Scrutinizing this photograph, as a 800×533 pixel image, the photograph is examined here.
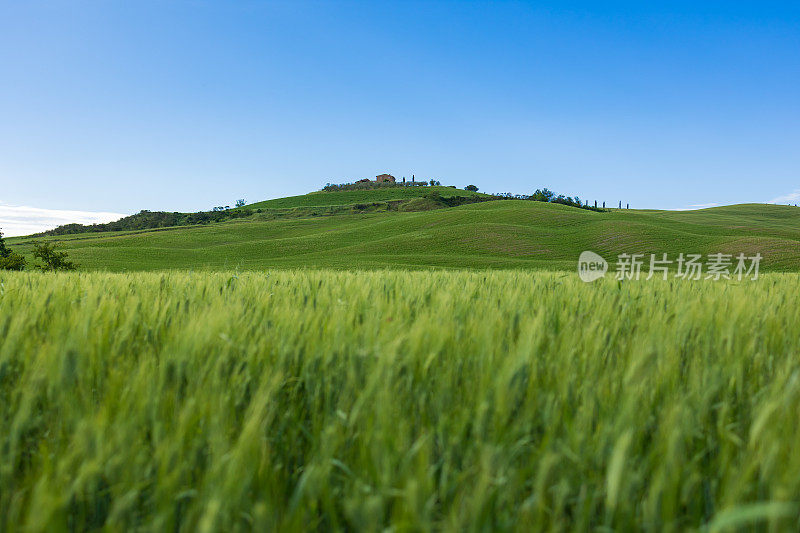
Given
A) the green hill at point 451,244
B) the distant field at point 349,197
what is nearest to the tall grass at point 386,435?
the green hill at point 451,244

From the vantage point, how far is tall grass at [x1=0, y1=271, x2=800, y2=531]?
878 millimetres

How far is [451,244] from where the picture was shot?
43.6 meters

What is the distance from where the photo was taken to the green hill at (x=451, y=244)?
1335 inches

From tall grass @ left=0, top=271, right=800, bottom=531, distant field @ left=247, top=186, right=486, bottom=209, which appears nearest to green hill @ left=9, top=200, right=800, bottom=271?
tall grass @ left=0, top=271, right=800, bottom=531

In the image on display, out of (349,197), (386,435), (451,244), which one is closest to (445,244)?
(451,244)

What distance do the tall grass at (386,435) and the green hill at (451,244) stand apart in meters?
27.4

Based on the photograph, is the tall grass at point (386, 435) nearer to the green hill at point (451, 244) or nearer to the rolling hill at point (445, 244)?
the rolling hill at point (445, 244)

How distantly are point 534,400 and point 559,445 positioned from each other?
0.26 m

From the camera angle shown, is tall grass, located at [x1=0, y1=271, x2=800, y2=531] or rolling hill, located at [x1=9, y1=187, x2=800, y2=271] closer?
tall grass, located at [x1=0, y1=271, x2=800, y2=531]

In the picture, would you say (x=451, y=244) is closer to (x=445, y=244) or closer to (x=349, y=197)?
(x=445, y=244)

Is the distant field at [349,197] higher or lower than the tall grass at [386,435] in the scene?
higher

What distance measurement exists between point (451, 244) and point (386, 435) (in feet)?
141

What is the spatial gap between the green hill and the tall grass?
89.8 feet

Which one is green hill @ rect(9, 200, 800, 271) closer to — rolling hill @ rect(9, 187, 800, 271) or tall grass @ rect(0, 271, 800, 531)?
rolling hill @ rect(9, 187, 800, 271)
